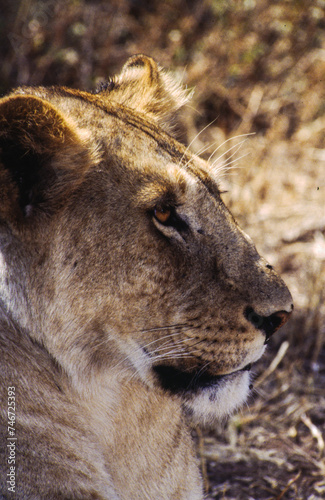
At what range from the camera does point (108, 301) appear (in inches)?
81.4

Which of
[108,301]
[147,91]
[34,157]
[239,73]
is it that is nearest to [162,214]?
[108,301]

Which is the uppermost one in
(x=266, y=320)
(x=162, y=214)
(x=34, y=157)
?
(x=34, y=157)

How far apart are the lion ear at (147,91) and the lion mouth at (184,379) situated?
3.88 ft

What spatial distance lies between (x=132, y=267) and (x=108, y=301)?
139 mm

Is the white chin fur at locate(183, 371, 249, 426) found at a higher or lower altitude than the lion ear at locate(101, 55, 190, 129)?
lower

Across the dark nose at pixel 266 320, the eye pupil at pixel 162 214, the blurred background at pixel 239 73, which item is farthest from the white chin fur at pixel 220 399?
the blurred background at pixel 239 73

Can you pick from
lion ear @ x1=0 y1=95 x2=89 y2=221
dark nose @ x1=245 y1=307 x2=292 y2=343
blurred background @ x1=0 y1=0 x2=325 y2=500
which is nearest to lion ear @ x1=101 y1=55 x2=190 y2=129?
lion ear @ x1=0 y1=95 x2=89 y2=221

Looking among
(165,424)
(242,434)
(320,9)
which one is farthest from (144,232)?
(320,9)

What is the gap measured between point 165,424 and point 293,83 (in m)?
5.16

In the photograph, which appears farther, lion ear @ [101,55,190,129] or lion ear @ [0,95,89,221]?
lion ear @ [101,55,190,129]

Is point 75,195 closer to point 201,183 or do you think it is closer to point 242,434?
point 201,183

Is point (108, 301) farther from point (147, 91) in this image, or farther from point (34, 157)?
point (147, 91)

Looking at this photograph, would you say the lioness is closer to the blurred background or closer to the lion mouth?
the lion mouth

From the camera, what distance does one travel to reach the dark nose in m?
2.09
